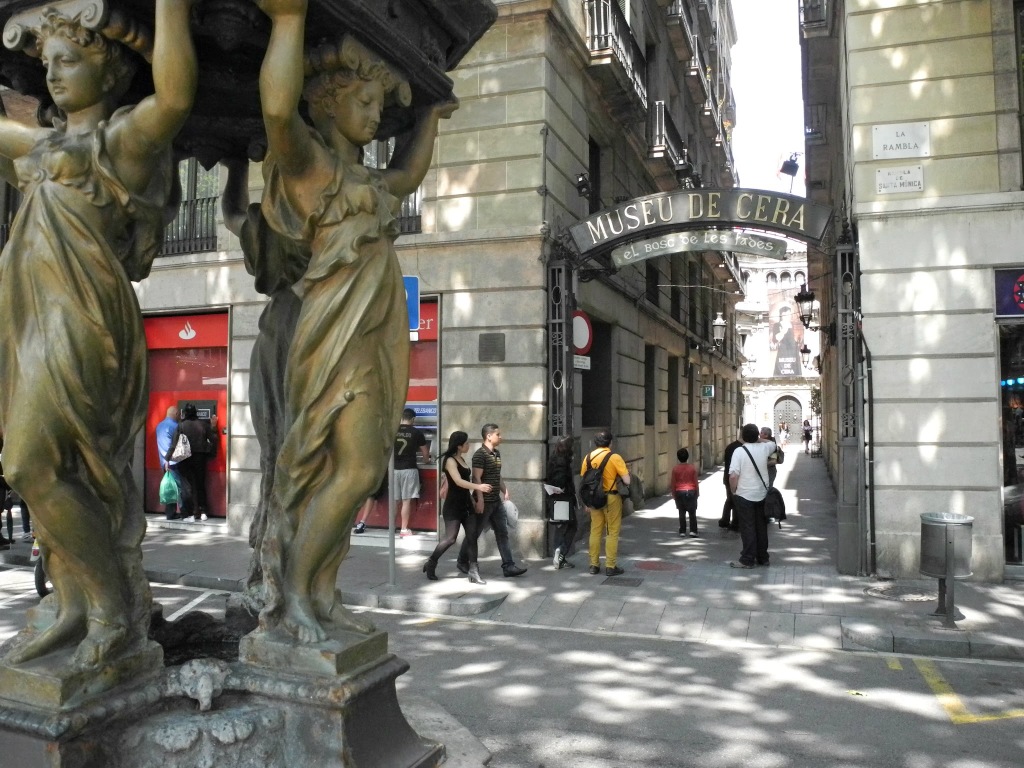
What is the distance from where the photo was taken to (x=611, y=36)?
13406 millimetres

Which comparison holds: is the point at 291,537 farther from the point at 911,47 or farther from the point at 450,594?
the point at 911,47

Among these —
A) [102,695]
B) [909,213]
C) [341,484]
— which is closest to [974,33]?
[909,213]

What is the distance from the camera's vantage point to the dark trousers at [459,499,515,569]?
9477 mm

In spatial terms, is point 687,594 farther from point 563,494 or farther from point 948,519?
point 948,519

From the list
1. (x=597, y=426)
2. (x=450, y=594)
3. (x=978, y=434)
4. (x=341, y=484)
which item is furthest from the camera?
(x=597, y=426)

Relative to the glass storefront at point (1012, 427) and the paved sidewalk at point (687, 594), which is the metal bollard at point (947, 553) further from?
the glass storefront at point (1012, 427)

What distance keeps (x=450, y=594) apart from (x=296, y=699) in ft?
18.9

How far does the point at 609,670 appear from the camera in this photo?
6.26 m

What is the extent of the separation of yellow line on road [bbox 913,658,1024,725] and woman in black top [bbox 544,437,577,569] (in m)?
4.67

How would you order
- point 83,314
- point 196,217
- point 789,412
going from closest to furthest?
point 83,314, point 196,217, point 789,412

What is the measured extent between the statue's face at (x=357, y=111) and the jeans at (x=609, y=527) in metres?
7.11

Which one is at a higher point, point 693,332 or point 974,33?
point 974,33

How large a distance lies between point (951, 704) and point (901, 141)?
703cm

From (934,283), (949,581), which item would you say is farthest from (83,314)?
(934,283)
